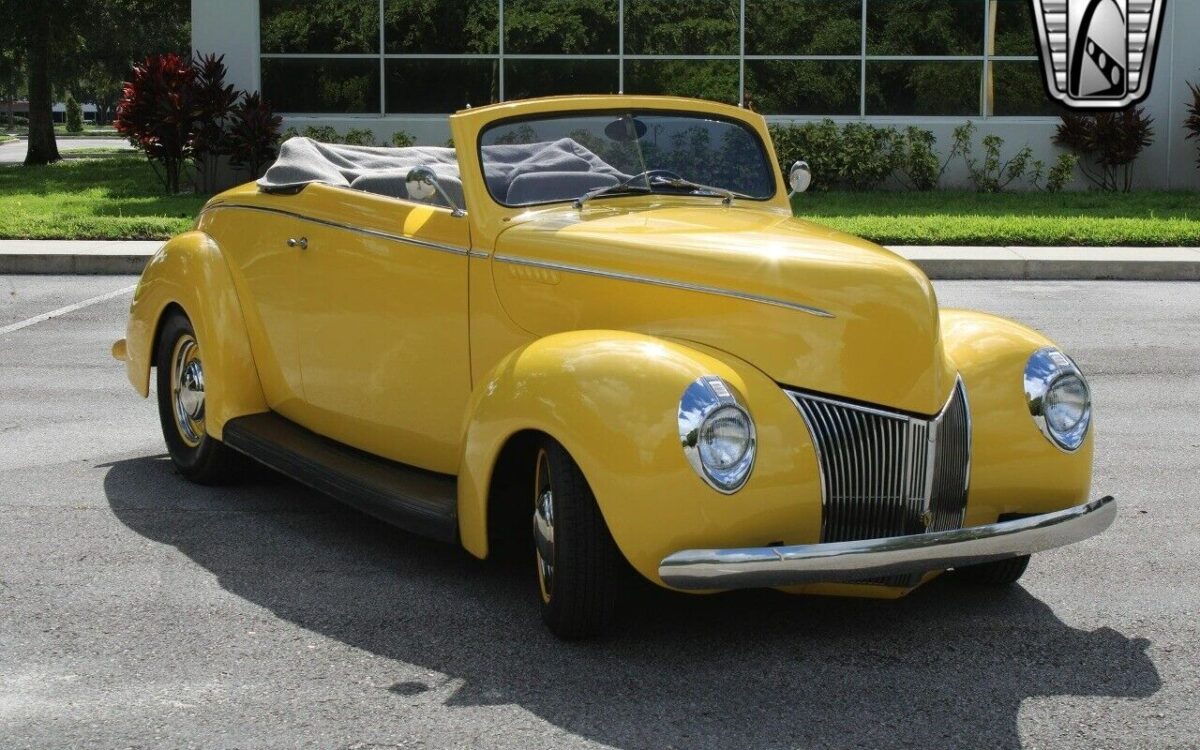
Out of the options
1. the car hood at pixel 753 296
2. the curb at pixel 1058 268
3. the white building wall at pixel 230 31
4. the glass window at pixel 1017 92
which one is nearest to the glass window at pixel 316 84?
the white building wall at pixel 230 31

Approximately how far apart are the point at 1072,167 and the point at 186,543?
741 inches

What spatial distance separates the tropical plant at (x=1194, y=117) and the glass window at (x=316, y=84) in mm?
11635

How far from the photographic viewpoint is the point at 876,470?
4.54 metres

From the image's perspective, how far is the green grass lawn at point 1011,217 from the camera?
54.0 feet

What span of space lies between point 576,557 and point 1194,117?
19.8 m

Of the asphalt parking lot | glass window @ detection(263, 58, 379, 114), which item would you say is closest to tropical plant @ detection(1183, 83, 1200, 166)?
glass window @ detection(263, 58, 379, 114)

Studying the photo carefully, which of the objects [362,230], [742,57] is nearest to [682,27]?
[742,57]

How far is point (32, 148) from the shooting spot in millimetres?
33875

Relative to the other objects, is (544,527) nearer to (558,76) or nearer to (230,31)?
(558,76)

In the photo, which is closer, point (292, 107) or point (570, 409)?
point (570, 409)

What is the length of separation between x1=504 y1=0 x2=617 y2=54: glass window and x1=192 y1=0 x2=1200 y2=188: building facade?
0.07 ft

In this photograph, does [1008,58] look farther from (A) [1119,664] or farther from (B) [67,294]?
(A) [1119,664]

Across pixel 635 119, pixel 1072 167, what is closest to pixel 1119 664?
pixel 635 119

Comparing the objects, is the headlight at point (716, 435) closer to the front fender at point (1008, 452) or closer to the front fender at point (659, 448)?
the front fender at point (659, 448)
